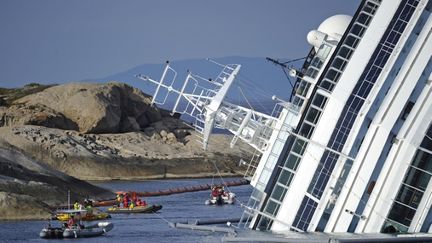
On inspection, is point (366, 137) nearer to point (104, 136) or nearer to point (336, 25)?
point (336, 25)

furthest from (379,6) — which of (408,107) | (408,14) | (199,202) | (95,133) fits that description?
(95,133)

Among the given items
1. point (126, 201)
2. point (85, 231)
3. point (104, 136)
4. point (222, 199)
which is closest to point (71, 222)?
point (85, 231)

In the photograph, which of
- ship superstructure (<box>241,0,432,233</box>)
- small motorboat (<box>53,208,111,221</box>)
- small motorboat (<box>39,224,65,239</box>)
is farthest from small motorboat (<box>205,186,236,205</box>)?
ship superstructure (<box>241,0,432,233</box>)

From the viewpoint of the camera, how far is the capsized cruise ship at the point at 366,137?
35094 millimetres

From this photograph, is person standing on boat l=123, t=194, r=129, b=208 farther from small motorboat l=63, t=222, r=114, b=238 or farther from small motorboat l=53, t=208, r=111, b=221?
small motorboat l=63, t=222, r=114, b=238

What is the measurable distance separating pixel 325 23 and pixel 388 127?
464cm

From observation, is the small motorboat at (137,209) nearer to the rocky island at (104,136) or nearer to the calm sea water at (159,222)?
the calm sea water at (159,222)

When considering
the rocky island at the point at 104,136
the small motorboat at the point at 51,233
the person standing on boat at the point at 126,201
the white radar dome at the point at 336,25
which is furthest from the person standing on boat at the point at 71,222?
the rocky island at the point at 104,136

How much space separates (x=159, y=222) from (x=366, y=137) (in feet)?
111

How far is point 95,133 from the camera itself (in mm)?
113562

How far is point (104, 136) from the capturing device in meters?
113

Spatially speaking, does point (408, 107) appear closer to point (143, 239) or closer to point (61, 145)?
point (143, 239)

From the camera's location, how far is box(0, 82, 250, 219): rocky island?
103 metres

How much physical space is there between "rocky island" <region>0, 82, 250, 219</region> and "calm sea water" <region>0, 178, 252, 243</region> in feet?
19.6
